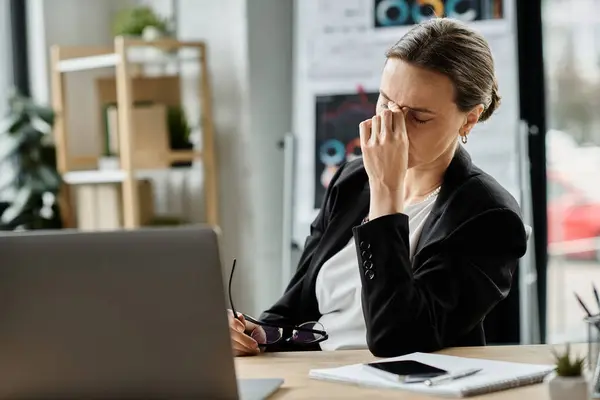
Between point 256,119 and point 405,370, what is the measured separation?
277cm

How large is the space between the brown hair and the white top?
234 millimetres

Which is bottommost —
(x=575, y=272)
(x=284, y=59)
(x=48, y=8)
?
(x=575, y=272)

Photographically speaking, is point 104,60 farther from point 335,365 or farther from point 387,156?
point 335,365

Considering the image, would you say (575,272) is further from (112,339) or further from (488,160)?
(112,339)

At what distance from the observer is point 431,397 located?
1.45m

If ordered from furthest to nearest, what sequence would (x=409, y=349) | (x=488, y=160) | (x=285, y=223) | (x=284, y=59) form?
(x=284, y=59) → (x=285, y=223) → (x=488, y=160) → (x=409, y=349)

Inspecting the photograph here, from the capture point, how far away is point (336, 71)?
12.7 feet

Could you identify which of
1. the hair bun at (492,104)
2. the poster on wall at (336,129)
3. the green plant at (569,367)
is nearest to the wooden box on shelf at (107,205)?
the poster on wall at (336,129)

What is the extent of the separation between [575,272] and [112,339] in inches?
122

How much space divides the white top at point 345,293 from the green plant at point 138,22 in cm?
241

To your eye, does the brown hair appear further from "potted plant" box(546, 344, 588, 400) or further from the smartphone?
"potted plant" box(546, 344, 588, 400)

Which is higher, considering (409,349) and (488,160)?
(488,160)

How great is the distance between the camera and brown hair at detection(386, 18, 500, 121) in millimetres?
2031

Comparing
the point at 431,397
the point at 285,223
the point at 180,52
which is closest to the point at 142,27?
the point at 180,52
